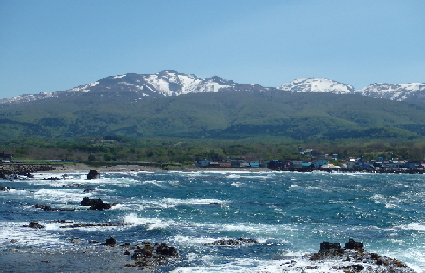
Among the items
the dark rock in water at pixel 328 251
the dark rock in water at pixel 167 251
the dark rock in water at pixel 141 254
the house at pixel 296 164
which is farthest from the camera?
the house at pixel 296 164

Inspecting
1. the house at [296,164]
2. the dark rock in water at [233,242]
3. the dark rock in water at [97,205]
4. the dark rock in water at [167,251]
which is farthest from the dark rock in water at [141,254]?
the house at [296,164]

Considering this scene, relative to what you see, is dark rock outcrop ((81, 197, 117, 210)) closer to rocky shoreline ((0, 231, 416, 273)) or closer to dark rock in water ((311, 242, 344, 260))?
rocky shoreline ((0, 231, 416, 273))

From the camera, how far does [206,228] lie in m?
34.3

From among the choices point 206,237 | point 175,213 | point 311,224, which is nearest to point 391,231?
point 311,224

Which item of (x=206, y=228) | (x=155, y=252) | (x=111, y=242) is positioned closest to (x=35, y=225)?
(x=111, y=242)

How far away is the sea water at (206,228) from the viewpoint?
24.6 m

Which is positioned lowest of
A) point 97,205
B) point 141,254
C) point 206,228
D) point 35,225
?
point 206,228

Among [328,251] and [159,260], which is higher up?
[328,251]

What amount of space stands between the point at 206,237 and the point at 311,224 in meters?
9.98

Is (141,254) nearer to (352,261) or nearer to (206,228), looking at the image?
(206,228)

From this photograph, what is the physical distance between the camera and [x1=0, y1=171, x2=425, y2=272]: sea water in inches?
970

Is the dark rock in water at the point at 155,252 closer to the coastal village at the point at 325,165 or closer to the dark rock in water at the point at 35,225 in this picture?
the dark rock in water at the point at 35,225

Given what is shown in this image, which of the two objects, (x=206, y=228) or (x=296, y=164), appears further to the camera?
(x=296, y=164)

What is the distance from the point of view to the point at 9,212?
39469 mm
